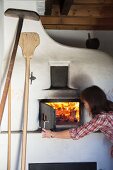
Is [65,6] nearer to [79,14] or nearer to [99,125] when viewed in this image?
[79,14]

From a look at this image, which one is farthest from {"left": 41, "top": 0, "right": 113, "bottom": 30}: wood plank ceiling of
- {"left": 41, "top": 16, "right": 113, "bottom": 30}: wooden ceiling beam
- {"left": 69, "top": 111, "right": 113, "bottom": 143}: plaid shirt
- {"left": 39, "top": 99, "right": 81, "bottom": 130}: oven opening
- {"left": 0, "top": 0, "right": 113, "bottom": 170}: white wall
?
{"left": 69, "top": 111, "right": 113, "bottom": 143}: plaid shirt

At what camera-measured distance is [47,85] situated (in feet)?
9.41

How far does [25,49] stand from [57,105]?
582mm

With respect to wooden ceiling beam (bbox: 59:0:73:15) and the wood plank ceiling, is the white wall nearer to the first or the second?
wooden ceiling beam (bbox: 59:0:73:15)

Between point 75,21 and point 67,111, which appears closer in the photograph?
point 67,111

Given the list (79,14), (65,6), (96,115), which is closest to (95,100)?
(96,115)

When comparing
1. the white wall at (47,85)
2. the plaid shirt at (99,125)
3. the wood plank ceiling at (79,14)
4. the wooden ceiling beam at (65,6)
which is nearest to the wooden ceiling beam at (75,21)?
the wood plank ceiling at (79,14)

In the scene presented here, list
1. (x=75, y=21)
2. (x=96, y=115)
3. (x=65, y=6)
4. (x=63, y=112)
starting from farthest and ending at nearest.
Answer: (x=75, y=21)
(x=65, y=6)
(x=63, y=112)
(x=96, y=115)

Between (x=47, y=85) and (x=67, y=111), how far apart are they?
0.30 meters

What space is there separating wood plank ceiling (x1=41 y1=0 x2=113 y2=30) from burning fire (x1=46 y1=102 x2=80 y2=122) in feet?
3.01

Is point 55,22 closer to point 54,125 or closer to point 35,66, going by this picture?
point 35,66

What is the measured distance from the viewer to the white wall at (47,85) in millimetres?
2805

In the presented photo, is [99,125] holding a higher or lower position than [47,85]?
lower

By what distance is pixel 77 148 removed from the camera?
2.88m
